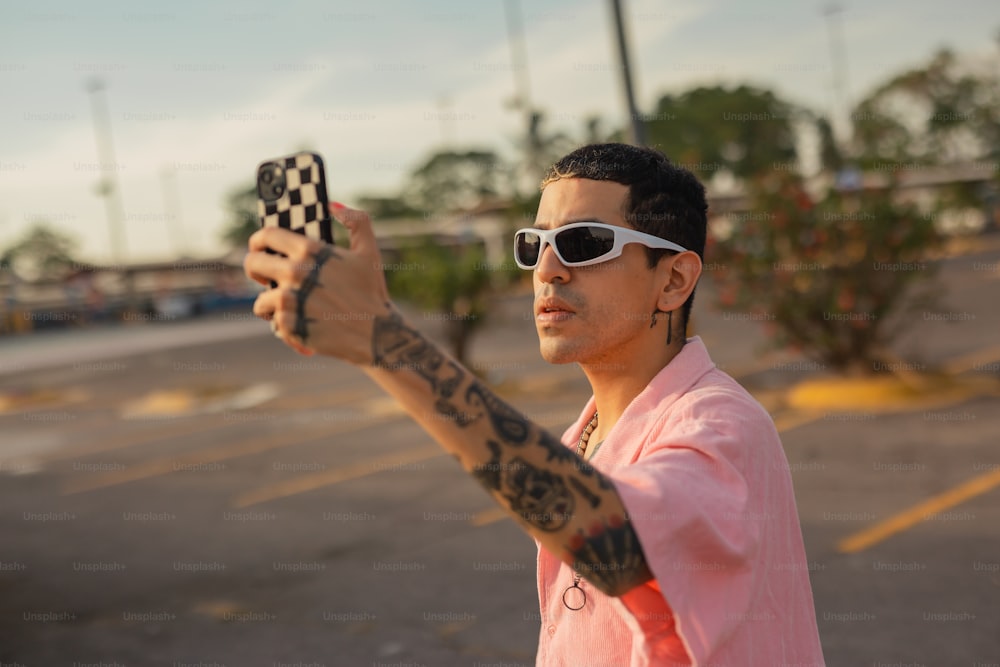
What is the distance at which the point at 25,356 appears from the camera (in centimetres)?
3180

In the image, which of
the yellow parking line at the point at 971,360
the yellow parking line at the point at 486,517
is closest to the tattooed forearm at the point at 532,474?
the yellow parking line at the point at 486,517

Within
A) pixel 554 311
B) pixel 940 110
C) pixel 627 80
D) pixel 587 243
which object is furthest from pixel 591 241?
pixel 940 110

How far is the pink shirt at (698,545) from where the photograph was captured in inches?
60.0

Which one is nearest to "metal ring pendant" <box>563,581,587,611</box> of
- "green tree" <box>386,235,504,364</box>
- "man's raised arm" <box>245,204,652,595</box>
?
"man's raised arm" <box>245,204,652,595</box>

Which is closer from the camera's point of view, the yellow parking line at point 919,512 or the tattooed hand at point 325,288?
the tattooed hand at point 325,288

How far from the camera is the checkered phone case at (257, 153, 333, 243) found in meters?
1.43

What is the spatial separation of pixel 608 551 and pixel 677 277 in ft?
2.39

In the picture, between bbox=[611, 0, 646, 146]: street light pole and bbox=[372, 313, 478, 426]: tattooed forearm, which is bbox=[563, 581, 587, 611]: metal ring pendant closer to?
bbox=[372, 313, 478, 426]: tattooed forearm

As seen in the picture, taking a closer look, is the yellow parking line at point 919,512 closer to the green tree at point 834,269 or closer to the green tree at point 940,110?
the green tree at point 834,269

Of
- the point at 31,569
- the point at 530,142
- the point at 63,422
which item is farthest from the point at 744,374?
the point at 530,142

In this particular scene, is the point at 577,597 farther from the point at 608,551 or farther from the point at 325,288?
the point at 325,288

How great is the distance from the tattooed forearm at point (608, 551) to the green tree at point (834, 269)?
432 inches

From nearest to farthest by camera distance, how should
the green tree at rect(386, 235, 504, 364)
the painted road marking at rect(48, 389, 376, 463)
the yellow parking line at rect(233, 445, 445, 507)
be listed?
the yellow parking line at rect(233, 445, 445, 507) < the painted road marking at rect(48, 389, 376, 463) < the green tree at rect(386, 235, 504, 364)

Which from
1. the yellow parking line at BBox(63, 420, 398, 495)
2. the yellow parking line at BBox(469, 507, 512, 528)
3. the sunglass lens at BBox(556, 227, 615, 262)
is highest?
the sunglass lens at BBox(556, 227, 615, 262)
